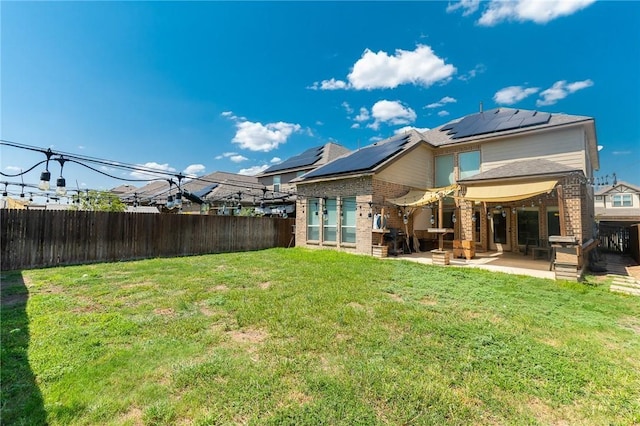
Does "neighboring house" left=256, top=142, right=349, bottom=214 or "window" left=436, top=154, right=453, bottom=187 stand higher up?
"neighboring house" left=256, top=142, right=349, bottom=214

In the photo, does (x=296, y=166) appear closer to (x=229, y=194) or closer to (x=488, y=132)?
(x=229, y=194)

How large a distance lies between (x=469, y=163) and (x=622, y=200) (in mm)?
31284

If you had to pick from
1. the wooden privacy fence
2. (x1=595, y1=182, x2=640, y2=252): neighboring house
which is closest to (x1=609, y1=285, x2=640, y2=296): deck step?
the wooden privacy fence

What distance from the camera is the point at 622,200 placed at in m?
31.4

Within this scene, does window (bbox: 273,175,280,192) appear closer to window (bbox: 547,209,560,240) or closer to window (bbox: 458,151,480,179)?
window (bbox: 458,151,480,179)

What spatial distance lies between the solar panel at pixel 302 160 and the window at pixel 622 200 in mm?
34710

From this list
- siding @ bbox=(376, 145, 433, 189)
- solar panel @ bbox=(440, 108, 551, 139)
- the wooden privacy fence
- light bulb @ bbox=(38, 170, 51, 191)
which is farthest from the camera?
siding @ bbox=(376, 145, 433, 189)

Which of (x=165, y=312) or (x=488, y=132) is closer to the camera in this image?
(x=165, y=312)

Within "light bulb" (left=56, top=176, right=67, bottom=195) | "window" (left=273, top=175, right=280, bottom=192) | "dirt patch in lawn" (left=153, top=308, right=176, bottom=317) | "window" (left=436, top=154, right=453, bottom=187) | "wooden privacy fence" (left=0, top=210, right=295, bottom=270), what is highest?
"window" (left=273, top=175, right=280, bottom=192)

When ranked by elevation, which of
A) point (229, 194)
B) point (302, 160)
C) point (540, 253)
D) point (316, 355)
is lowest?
point (316, 355)

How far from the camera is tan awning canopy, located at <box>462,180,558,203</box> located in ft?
32.2

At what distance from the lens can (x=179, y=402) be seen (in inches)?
105

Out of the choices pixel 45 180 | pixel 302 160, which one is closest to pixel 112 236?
pixel 45 180

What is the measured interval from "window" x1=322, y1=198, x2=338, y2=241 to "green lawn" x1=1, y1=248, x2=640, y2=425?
7766mm
